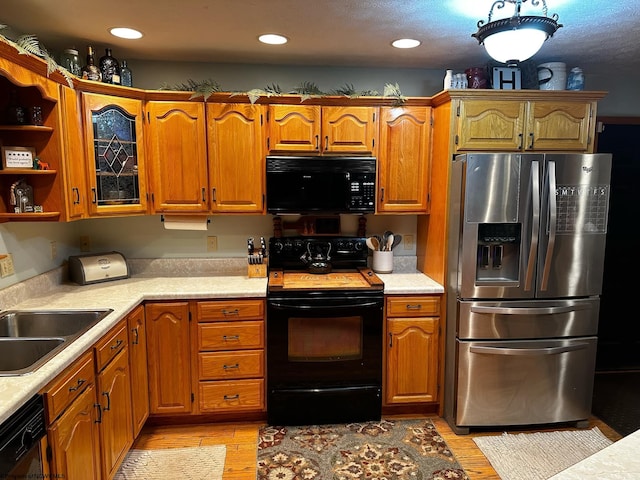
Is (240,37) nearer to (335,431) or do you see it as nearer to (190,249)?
(190,249)

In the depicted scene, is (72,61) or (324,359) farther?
(324,359)

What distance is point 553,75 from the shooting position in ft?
8.92

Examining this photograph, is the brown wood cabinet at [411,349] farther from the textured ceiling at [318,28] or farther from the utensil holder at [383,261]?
the textured ceiling at [318,28]

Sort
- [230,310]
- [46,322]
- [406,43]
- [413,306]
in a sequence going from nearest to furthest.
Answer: [46,322] < [406,43] < [230,310] < [413,306]

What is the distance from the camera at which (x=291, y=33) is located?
2400 millimetres

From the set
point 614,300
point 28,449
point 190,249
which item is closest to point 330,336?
point 190,249

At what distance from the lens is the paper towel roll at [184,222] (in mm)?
2992

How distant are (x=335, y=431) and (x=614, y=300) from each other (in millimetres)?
2592

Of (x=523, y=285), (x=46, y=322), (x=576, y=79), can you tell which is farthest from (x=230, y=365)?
(x=576, y=79)

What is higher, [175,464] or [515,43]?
[515,43]

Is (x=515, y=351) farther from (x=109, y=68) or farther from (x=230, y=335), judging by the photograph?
(x=109, y=68)

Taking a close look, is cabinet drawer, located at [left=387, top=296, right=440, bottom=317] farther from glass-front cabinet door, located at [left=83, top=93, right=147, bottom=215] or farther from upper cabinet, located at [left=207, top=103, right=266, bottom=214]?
glass-front cabinet door, located at [left=83, top=93, right=147, bottom=215]

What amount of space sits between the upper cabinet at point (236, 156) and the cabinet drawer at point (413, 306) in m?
1.08

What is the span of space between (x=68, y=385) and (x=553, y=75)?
3099 millimetres
